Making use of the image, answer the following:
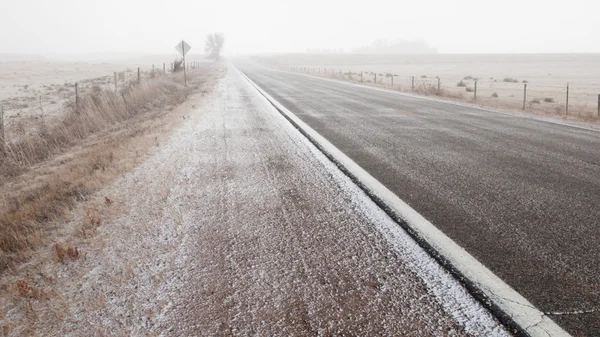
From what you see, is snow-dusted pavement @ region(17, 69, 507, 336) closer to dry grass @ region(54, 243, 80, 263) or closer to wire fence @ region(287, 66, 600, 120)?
dry grass @ region(54, 243, 80, 263)

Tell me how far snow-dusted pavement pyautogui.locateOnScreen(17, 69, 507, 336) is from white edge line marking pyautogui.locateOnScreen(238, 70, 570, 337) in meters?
0.14

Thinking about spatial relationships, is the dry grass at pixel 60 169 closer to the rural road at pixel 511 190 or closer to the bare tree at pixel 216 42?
the rural road at pixel 511 190

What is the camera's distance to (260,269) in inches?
98.0

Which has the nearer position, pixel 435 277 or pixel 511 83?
pixel 435 277

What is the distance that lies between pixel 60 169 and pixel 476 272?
6147 millimetres

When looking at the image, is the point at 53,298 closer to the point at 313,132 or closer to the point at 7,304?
the point at 7,304

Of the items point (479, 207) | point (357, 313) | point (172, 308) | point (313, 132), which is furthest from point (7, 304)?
point (313, 132)

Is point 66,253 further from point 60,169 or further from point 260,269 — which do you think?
point 60,169

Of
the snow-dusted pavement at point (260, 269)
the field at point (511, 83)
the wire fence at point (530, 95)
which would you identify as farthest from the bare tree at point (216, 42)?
the snow-dusted pavement at point (260, 269)

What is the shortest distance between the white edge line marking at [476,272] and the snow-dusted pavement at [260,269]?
139 millimetres

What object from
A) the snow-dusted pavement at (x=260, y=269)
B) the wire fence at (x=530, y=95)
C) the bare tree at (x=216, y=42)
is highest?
the bare tree at (x=216, y=42)

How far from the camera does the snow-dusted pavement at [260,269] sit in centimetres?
197

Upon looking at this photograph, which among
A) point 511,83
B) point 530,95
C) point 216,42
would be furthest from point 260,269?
point 216,42

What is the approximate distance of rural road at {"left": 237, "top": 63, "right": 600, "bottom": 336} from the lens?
2.33 m
